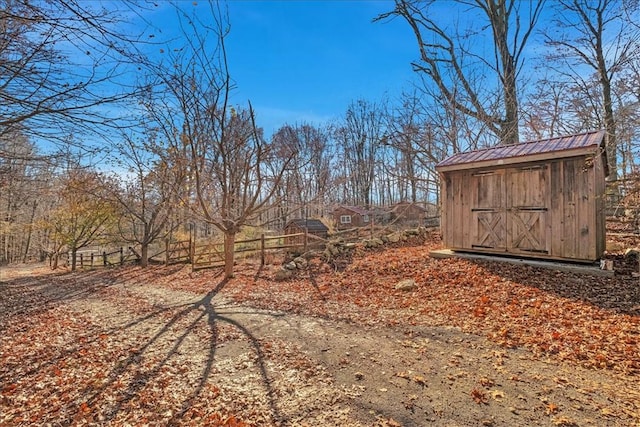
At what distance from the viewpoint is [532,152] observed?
280 inches

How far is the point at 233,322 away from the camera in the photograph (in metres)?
5.66

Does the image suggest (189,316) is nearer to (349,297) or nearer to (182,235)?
(349,297)

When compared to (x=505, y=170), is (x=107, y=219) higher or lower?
lower

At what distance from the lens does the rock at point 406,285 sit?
6875 millimetres

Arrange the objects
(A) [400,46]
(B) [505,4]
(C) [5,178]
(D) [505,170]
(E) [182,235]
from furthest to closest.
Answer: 1. (E) [182,235]
2. (A) [400,46]
3. (B) [505,4]
4. (C) [5,178]
5. (D) [505,170]

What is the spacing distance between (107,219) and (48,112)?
1491 cm

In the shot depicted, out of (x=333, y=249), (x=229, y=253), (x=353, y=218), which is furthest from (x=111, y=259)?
(x=353, y=218)

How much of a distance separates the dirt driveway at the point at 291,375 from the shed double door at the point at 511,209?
3640mm

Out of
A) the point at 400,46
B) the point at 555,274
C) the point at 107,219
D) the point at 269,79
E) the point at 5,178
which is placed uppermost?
the point at 400,46

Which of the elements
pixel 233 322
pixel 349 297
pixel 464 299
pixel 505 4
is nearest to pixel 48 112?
pixel 233 322

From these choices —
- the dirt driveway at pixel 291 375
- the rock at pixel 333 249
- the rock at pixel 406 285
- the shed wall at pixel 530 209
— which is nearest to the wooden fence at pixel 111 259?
the rock at pixel 333 249

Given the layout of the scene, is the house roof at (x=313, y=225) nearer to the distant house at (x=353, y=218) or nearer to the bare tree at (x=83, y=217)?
the distant house at (x=353, y=218)

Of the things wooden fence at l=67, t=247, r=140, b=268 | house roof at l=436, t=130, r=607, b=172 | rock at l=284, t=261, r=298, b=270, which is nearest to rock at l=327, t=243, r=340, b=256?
rock at l=284, t=261, r=298, b=270

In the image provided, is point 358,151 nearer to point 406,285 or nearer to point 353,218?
point 353,218
